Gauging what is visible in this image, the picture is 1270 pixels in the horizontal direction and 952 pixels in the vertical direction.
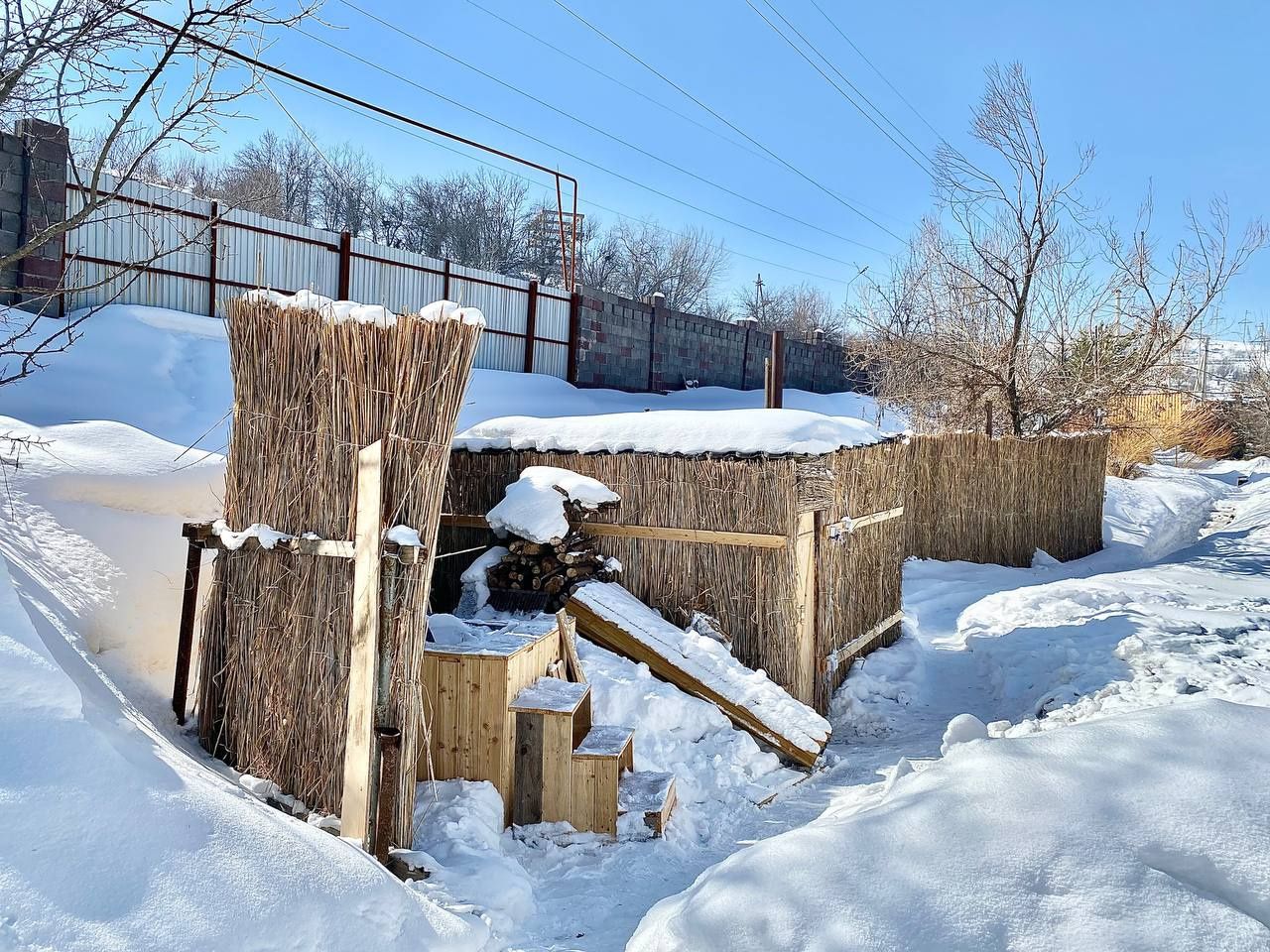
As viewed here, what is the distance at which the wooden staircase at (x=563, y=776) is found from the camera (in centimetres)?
452

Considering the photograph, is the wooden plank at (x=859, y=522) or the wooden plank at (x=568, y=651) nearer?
the wooden plank at (x=568, y=651)

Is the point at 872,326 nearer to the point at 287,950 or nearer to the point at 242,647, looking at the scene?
the point at 242,647

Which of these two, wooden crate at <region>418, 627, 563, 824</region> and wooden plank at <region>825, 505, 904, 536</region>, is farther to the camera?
wooden plank at <region>825, 505, 904, 536</region>

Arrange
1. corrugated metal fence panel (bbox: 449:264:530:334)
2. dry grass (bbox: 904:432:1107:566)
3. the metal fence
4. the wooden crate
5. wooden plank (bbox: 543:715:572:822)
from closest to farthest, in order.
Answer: the wooden crate
wooden plank (bbox: 543:715:572:822)
the metal fence
dry grass (bbox: 904:432:1107:566)
corrugated metal fence panel (bbox: 449:264:530:334)

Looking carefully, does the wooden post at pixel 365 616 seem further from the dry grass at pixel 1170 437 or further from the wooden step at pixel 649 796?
the dry grass at pixel 1170 437

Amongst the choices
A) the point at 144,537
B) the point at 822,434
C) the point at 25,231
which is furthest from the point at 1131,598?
the point at 25,231

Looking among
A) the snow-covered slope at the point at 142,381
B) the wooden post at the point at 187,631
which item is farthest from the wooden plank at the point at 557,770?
the snow-covered slope at the point at 142,381

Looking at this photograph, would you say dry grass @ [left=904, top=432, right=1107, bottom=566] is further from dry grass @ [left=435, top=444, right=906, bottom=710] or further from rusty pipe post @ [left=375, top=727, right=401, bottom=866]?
rusty pipe post @ [left=375, top=727, right=401, bottom=866]

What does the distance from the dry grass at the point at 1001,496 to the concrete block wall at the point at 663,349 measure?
703 centimetres

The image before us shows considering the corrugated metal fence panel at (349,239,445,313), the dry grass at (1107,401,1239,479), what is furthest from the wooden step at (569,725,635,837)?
the dry grass at (1107,401,1239,479)

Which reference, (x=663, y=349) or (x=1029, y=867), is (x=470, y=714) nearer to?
(x=1029, y=867)

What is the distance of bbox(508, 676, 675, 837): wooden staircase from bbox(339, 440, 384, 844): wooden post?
1.12 metres

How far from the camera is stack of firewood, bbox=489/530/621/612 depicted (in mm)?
6262

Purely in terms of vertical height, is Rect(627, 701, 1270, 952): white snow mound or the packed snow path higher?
Rect(627, 701, 1270, 952): white snow mound
